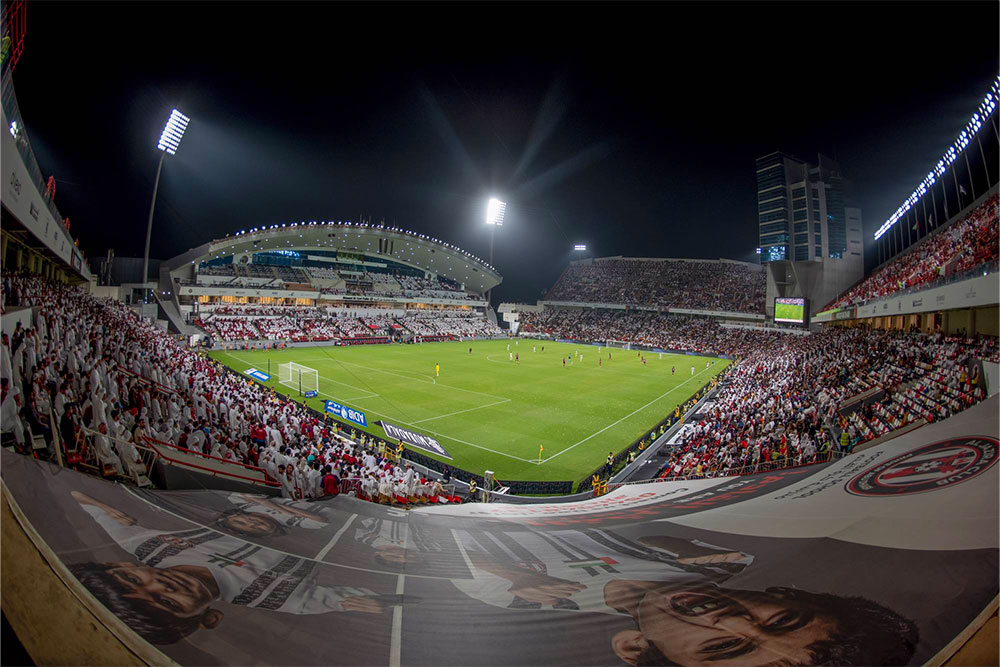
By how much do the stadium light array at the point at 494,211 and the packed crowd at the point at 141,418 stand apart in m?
54.3

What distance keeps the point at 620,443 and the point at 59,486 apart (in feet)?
60.0

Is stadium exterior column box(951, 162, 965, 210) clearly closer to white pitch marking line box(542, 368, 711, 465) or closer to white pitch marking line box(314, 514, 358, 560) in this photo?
white pitch marking line box(542, 368, 711, 465)

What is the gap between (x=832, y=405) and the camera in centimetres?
1543

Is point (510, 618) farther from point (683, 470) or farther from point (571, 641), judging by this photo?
point (683, 470)

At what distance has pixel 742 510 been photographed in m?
5.83

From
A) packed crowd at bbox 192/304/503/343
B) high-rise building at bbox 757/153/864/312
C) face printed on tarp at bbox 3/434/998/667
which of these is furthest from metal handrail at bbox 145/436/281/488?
high-rise building at bbox 757/153/864/312

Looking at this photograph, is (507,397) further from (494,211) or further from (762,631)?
(494,211)

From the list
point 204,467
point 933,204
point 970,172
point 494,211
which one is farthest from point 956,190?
point 494,211

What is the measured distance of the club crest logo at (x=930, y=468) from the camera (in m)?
5.01

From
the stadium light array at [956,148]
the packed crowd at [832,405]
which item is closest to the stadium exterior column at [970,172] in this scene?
the stadium light array at [956,148]

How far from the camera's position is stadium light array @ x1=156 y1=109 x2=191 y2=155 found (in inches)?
1388

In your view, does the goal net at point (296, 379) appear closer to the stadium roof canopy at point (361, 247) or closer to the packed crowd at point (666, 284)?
the stadium roof canopy at point (361, 247)

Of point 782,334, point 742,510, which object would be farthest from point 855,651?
point 782,334

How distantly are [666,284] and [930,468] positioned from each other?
76089mm
